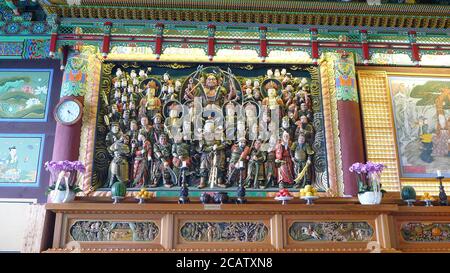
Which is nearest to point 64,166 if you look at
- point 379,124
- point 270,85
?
point 270,85

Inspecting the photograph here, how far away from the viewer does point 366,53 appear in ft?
22.7

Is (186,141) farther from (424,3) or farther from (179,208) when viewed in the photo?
(424,3)

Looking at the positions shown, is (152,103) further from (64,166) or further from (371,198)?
(371,198)

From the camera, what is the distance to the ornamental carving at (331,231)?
491 centimetres

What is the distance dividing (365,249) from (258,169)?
211 centimetres

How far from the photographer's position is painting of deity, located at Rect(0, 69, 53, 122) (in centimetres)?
671

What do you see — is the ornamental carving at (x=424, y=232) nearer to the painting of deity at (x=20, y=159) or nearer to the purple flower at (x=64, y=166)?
the purple flower at (x=64, y=166)

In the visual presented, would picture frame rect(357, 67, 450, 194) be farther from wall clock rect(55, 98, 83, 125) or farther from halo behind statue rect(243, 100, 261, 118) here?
wall clock rect(55, 98, 83, 125)

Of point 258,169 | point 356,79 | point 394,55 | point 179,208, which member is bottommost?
point 179,208

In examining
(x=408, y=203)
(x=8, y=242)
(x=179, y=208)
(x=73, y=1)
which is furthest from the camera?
(x=73, y=1)

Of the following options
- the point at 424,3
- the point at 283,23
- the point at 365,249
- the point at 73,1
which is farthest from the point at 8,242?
the point at 424,3

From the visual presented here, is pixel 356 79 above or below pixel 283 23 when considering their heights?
below

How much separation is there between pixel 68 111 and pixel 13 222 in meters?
1.80

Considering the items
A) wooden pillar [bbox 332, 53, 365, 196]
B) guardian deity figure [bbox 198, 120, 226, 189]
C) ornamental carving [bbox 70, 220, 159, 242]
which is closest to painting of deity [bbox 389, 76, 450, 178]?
wooden pillar [bbox 332, 53, 365, 196]
